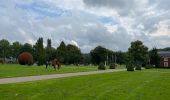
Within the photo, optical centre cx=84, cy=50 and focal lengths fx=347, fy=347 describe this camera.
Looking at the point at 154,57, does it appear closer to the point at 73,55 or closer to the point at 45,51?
the point at 73,55

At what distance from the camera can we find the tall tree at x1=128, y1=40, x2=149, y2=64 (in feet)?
463

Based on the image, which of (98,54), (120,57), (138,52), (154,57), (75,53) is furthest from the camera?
(120,57)

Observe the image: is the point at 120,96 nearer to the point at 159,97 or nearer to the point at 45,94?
the point at 159,97

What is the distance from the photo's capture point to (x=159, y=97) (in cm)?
1695

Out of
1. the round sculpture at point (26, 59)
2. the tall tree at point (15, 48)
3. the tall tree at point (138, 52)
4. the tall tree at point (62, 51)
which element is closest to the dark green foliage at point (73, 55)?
the tall tree at point (62, 51)

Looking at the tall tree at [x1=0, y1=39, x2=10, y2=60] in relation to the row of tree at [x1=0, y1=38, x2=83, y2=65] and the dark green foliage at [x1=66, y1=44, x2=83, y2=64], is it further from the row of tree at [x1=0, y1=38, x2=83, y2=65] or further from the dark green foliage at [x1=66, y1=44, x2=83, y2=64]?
the dark green foliage at [x1=66, y1=44, x2=83, y2=64]

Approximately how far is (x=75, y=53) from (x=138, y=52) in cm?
3007

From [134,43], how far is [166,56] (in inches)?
669

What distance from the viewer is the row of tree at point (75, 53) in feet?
432

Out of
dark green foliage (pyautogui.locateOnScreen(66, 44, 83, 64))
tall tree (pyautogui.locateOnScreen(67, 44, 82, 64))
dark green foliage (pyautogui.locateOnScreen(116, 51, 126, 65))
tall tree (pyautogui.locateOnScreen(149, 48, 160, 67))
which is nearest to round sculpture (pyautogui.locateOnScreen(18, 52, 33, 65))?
tall tree (pyautogui.locateOnScreen(149, 48, 160, 67))

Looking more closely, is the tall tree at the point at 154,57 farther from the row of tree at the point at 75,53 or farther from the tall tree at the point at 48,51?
the tall tree at the point at 48,51

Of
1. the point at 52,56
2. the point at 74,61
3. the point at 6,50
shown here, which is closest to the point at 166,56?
the point at 74,61

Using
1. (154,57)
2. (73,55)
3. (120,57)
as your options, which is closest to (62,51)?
(73,55)

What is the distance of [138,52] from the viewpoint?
468ft
